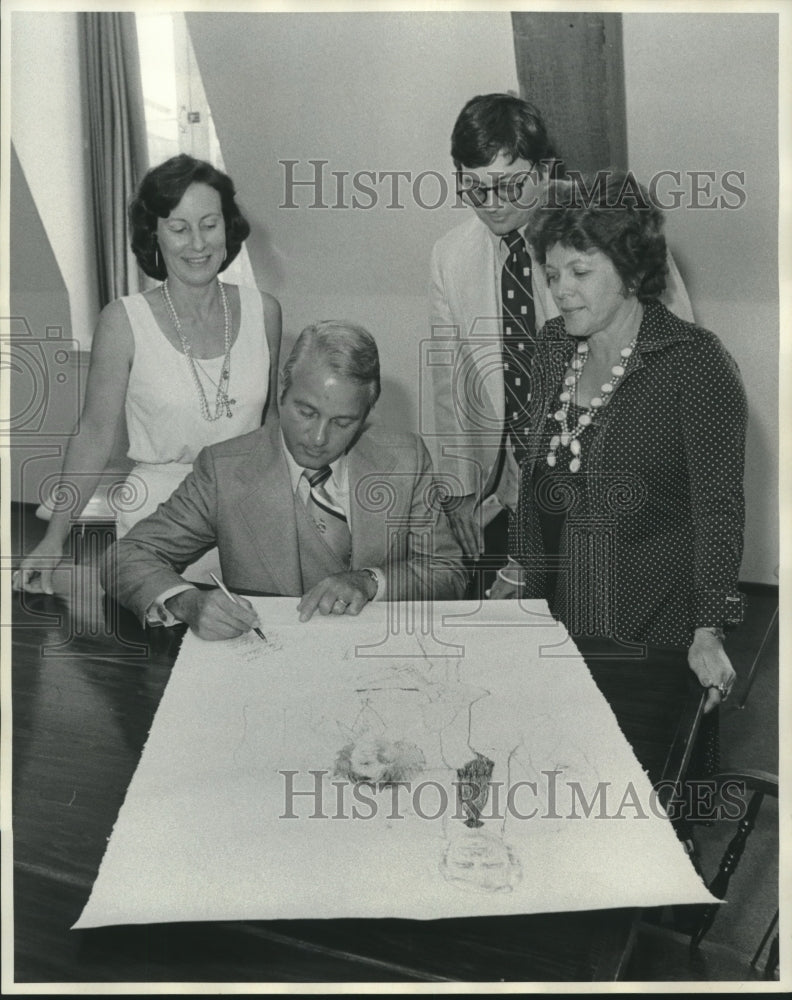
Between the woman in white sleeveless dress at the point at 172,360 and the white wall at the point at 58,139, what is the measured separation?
0.07 meters

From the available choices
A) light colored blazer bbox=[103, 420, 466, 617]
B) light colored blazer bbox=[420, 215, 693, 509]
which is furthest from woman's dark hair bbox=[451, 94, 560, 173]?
light colored blazer bbox=[103, 420, 466, 617]

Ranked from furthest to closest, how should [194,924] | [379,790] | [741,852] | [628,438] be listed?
[628,438], [741,852], [379,790], [194,924]

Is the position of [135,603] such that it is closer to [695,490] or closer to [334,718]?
[334,718]

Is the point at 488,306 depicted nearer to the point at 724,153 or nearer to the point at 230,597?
the point at 724,153

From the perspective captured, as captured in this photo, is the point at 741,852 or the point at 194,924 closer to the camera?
the point at 194,924

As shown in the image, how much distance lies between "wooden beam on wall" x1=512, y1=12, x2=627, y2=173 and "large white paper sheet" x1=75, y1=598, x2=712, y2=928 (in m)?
0.86

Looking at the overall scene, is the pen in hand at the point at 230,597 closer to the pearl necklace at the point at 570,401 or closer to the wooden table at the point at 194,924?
the wooden table at the point at 194,924

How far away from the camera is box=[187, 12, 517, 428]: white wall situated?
1887 millimetres

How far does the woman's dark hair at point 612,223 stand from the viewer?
1.88 meters

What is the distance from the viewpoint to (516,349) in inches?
77.1

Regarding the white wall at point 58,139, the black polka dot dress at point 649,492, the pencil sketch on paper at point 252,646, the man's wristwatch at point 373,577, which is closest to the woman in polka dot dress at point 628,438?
the black polka dot dress at point 649,492

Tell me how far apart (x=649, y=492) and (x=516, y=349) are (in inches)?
14.1

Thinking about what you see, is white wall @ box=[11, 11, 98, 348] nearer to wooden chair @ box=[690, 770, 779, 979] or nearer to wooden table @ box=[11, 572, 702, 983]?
wooden table @ box=[11, 572, 702, 983]

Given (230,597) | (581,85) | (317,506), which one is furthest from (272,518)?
(581,85)
